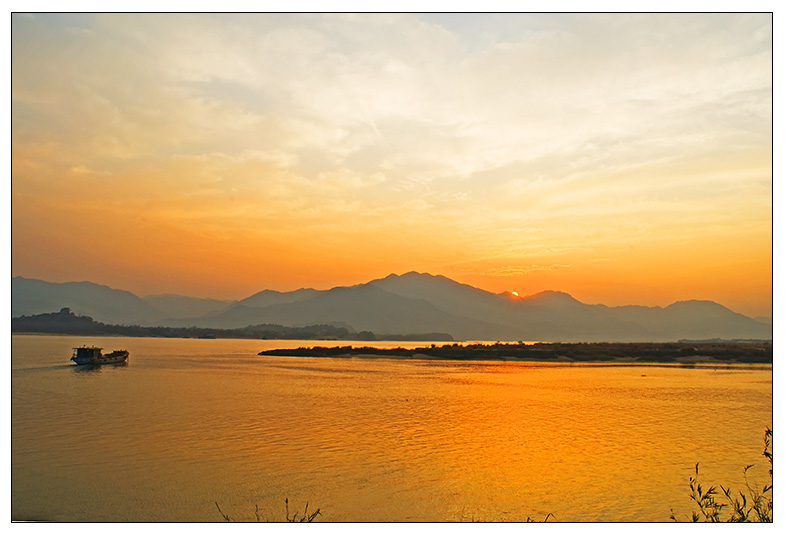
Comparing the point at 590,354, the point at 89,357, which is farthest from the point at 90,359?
the point at 590,354

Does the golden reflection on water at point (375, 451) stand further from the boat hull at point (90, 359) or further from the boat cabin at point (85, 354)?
the boat cabin at point (85, 354)

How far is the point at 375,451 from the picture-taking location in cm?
2381

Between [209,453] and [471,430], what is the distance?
13.3 metres

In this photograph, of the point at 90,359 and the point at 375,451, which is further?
the point at 90,359

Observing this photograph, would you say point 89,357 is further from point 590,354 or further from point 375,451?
point 590,354

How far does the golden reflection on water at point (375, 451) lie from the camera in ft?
57.1

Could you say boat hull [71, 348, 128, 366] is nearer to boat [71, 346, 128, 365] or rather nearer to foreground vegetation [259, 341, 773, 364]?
boat [71, 346, 128, 365]

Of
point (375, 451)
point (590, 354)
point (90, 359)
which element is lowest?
point (90, 359)

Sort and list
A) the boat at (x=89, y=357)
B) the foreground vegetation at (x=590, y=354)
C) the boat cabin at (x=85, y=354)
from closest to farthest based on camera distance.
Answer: the boat at (x=89, y=357)
the boat cabin at (x=85, y=354)
the foreground vegetation at (x=590, y=354)

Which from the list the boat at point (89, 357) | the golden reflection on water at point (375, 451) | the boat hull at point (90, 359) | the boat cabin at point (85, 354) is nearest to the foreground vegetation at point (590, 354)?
the boat hull at point (90, 359)

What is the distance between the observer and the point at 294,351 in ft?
397

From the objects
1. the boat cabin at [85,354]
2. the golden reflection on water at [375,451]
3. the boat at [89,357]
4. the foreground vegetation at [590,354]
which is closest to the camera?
the golden reflection on water at [375,451]

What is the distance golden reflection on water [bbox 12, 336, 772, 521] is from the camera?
1741 cm
